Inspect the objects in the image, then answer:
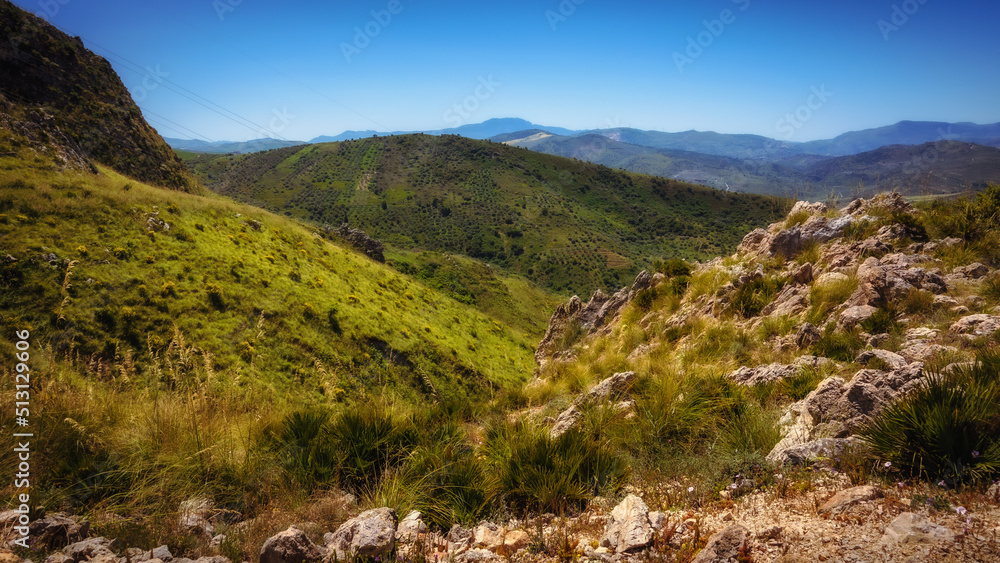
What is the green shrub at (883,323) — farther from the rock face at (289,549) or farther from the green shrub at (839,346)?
the rock face at (289,549)

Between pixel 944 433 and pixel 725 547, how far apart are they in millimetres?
1919

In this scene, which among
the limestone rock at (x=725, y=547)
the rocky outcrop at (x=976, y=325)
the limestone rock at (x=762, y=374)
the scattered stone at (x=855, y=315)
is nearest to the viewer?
the limestone rock at (x=725, y=547)

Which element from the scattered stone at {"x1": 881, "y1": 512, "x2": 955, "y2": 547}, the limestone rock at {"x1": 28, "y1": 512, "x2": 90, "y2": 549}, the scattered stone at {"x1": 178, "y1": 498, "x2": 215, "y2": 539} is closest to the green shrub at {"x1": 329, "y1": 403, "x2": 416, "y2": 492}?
the scattered stone at {"x1": 178, "y1": 498, "x2": 215, "y2": 539}

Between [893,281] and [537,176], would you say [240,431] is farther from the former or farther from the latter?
[537,176]

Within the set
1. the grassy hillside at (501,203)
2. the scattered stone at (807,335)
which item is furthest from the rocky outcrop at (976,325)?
the grassy hillside at (501,203)

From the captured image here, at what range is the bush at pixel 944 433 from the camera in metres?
2.79

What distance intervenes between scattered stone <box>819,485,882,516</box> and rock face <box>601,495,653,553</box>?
4.14 ft

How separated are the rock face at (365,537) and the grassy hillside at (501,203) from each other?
315ft

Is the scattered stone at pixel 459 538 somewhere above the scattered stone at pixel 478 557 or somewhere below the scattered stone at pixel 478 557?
below

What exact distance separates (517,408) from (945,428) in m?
6.56

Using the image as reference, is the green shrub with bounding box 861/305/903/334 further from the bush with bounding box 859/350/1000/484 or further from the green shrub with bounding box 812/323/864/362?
the bush with bounding box 859/350/1000/484

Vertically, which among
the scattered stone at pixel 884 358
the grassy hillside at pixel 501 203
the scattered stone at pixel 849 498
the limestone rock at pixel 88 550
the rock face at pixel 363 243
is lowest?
the limestone rock at pixel 88 550

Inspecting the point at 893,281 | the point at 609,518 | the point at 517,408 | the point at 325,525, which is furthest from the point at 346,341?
the point at 893,281

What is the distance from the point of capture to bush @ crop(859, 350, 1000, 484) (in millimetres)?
2791
